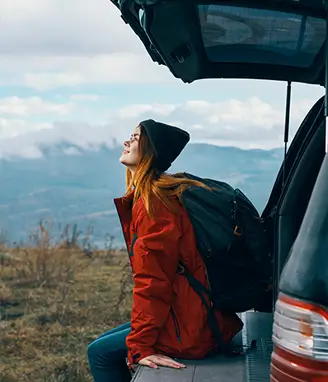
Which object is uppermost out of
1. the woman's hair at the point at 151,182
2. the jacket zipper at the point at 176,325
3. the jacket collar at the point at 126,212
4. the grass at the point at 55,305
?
the woman's hair at the point at 151,182

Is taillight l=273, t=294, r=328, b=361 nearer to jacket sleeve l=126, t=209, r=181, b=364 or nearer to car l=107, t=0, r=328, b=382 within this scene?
car l=107, t=0, r=328, b=382

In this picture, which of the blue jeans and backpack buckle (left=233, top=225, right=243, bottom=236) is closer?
backpack buckle (left=233, top=225, right=243, bottom=236)

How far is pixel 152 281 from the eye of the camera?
3.46 meters

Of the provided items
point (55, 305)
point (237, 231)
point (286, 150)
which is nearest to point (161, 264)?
point (237, 231)

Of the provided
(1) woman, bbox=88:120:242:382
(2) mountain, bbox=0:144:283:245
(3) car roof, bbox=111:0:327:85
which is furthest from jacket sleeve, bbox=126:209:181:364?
(2) mountain, bbox=0:144:283:245

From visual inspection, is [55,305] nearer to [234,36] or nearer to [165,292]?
[165,292]

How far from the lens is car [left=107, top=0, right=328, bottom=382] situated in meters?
2.22

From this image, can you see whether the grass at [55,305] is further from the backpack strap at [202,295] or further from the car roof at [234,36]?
the car roof at [234,36]

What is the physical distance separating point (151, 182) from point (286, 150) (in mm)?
738

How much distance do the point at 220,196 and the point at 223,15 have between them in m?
0.77

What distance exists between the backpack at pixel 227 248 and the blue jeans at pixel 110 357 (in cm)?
51

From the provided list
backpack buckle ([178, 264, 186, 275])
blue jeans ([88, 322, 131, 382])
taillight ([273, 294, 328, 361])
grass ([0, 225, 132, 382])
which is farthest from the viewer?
grass ([0, 225, 132, 382])

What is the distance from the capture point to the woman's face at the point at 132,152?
3801mm

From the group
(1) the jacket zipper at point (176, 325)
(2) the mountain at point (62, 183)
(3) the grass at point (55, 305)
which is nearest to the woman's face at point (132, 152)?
(1) the jacket zipper at point (176, 325)
